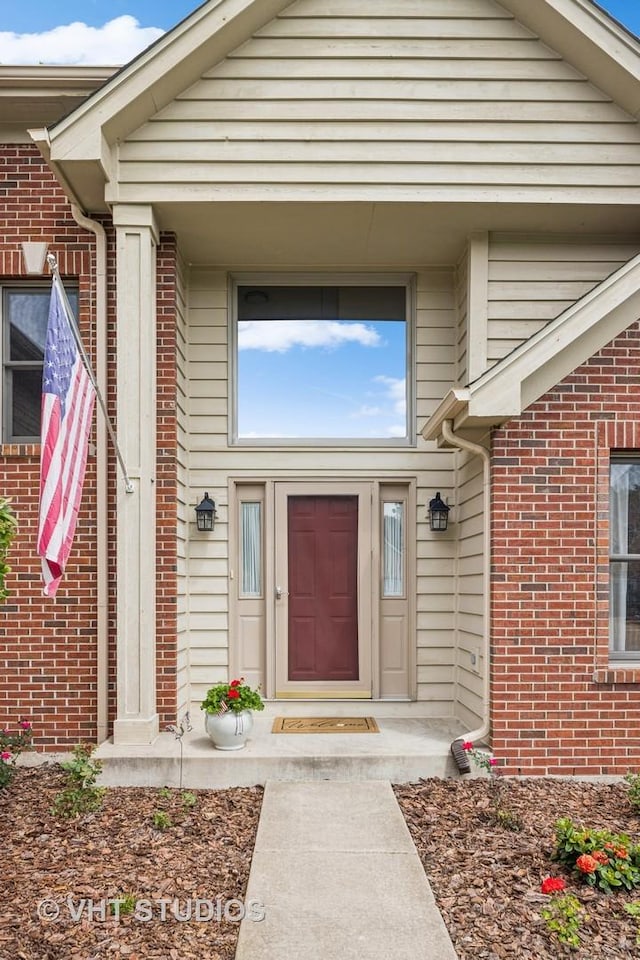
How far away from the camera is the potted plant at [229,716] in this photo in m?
5.36

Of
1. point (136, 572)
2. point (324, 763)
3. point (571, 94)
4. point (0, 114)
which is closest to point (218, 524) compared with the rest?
point (136, 572)

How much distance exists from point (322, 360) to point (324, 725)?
3213 mm

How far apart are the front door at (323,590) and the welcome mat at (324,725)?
31 cm

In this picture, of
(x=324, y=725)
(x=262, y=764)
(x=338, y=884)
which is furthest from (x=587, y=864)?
(x=324, y=725)

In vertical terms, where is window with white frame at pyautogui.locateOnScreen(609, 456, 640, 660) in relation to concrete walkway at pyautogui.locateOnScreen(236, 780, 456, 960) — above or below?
above

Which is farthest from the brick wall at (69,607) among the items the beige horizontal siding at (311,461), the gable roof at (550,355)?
the gable roof at (550,355)

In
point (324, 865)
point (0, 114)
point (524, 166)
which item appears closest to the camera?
point (324, 865)

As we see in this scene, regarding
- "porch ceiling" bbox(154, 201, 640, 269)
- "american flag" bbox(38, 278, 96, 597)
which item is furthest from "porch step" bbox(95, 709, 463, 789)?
"porch ceiling" bbox(154, 201, 640, 269)

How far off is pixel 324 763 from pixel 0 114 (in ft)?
18.3

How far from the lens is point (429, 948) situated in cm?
319

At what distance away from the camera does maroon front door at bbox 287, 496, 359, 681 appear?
260 inches

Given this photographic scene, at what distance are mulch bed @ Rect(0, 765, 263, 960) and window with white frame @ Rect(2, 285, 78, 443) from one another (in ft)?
8.91

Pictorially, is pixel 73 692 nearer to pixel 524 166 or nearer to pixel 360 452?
pixel 360 452

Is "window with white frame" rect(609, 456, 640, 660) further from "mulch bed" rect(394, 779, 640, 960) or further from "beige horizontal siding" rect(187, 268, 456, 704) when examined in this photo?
"beige horizontal siding" rect(187, 268, 456, 704)
